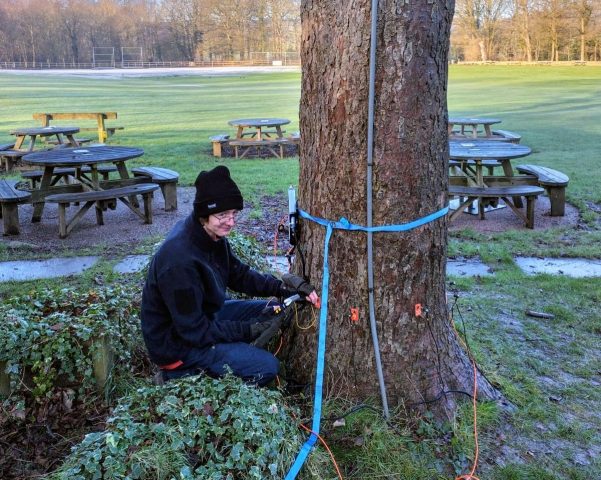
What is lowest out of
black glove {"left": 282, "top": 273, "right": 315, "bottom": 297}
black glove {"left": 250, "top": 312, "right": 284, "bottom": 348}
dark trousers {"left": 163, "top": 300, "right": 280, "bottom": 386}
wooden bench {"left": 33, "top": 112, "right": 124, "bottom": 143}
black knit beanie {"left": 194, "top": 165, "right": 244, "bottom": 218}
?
dark trousers {"left": 163, "top": 300, "right": 280, "bottom": 386}

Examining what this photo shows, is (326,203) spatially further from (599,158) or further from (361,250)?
(599,158)

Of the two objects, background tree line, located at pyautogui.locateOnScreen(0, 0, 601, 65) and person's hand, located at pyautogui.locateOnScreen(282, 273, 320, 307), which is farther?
background tree line, located at pyautogui.locateOnScreen(0, 0, 601, 65)

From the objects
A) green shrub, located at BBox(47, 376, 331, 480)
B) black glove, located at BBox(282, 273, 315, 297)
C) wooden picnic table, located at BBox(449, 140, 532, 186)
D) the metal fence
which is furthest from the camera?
the metal fence

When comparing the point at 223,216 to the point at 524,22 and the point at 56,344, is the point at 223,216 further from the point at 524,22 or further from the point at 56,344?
the point at 524,22

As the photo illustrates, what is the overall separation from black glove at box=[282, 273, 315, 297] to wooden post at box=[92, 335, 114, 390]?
3.52 ft

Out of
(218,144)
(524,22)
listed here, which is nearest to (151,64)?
(524,22)

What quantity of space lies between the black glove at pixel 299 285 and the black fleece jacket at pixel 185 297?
332mm

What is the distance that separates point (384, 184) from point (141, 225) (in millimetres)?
5666

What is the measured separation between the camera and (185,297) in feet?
9.95

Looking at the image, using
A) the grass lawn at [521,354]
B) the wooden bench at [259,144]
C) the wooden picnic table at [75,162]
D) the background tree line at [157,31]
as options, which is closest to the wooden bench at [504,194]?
the grass lawn at [521,354]

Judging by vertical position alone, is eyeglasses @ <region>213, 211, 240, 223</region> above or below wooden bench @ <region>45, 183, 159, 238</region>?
above

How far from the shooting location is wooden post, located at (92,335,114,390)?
11.2 ft

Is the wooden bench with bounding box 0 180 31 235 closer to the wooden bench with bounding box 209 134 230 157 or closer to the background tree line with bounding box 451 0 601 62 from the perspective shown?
the wooden bench with bounding box 209 134 230 157

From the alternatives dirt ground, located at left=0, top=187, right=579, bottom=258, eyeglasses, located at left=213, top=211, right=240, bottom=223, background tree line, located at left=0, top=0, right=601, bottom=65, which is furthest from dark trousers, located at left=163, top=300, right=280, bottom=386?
background tree line, located at left=0, top=0, right=601, bottom=65
